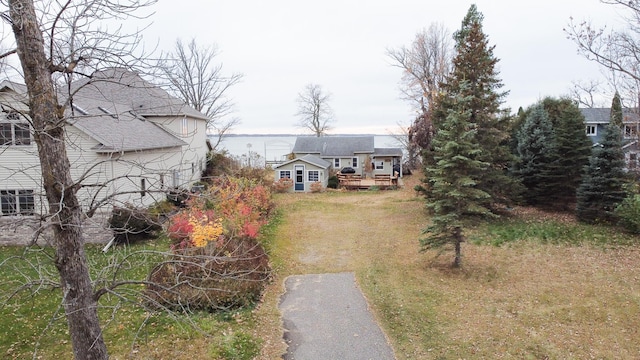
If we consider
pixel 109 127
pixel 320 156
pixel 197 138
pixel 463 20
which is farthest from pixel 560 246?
pixel 320 156

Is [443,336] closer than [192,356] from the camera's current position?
No

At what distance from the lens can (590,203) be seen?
18.0m

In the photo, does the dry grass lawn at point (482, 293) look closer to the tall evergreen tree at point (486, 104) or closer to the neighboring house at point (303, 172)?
the tall evergreen tree at point (486, 104)

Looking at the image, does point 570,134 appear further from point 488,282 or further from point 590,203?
point 488,282

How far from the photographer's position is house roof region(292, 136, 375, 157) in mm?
38875

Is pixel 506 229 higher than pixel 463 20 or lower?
lower

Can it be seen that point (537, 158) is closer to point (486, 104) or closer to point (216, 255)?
point (486, 104)

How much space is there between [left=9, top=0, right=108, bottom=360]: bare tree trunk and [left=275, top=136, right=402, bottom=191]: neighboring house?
3228 cm

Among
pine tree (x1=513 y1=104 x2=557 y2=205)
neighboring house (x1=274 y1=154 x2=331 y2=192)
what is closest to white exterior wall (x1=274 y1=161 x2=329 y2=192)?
neighboring house (x1=274 y1=154 x2=331 y2=192)

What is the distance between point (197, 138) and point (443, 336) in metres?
24.0

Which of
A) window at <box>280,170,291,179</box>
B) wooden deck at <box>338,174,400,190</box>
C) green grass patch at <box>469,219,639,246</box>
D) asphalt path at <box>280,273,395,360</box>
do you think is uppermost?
window at <box>280,170,291,179</box>

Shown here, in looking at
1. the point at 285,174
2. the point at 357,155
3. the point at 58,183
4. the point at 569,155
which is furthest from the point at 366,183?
the point at 58,183

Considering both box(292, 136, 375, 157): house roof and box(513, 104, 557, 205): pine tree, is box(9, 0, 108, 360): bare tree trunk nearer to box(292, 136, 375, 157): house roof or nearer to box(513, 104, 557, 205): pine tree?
box(513, 104, 557, 205): pine tree

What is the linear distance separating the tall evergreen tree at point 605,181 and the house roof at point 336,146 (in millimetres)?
21774
